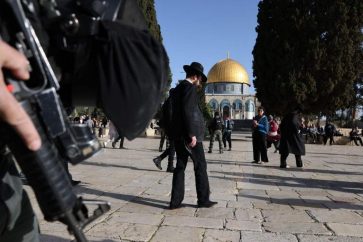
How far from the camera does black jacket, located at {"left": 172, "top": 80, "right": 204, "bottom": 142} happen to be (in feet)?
17.4

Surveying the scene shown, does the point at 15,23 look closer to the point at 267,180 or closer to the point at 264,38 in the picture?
the point at 267,180

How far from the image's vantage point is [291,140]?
1134 cm

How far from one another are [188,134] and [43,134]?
13.6 ft

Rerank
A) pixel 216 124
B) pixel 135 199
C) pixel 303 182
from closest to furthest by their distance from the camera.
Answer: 1. pixel 135 199
2. pixel 303 182
3. pixel 216 124

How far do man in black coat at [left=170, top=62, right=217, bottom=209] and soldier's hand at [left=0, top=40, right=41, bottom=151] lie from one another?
419 centimetres

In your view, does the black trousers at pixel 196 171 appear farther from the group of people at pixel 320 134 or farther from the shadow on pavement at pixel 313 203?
the group of people at pixel 320 134

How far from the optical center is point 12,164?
1.39 m

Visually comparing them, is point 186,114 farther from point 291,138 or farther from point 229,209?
point 291,138

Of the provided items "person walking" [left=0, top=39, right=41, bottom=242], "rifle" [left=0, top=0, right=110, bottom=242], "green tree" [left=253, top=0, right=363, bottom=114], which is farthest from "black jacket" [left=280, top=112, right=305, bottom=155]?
"green tree" [left=253, top=0, right=363, bottom=114]

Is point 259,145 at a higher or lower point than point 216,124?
lower

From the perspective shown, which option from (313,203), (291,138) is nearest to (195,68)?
(313,203)

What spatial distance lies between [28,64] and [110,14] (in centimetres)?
29

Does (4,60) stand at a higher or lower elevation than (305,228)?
higher

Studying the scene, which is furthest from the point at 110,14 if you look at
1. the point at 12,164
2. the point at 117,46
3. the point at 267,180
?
the point at 267,180
